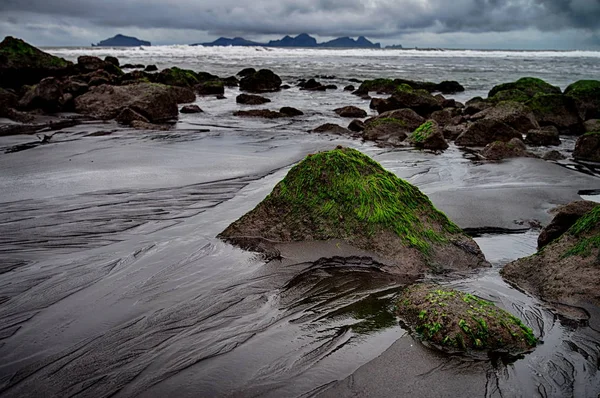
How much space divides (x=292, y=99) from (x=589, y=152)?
13.6 metres

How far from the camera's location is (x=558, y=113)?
13.9 m

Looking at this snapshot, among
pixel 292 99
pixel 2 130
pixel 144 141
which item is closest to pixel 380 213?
pixel 144 141

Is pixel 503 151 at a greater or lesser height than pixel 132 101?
lesser

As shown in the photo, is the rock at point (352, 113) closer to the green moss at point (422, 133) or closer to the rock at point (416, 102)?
the rock at point (416, 102)

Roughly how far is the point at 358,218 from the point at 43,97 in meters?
13.3

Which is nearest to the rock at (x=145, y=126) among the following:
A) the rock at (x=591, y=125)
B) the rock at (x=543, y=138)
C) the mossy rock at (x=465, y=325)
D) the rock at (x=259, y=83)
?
the rock at (x=543, y=138)

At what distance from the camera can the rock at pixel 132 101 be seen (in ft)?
47.0

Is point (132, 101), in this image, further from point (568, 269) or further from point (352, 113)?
point (568, 269)

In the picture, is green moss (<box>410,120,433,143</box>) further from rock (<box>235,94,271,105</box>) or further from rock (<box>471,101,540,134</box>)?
rock (<box>235,94,271,105</box>)

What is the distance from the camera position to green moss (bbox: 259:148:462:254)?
15.7ft

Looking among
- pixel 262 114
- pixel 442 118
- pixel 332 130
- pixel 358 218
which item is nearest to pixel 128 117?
pixel 262 114

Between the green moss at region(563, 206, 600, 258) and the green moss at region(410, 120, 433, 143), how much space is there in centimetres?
699

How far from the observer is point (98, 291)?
3.98 metres

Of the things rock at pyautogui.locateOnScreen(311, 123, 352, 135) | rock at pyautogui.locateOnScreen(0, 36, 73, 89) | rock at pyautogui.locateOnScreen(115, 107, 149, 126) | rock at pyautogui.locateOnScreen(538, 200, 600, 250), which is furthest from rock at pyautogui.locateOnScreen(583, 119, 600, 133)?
rock at pyautogui.locateOnScreen(0, 36, 73, 89)
